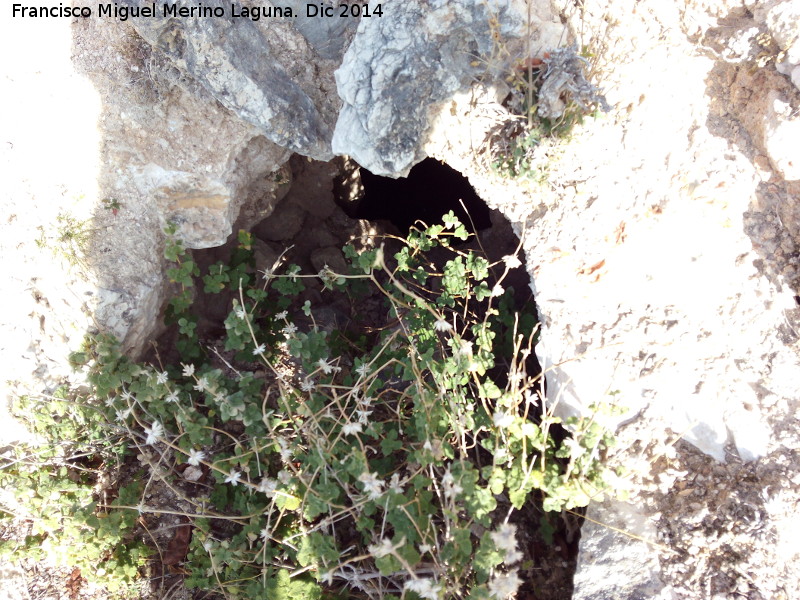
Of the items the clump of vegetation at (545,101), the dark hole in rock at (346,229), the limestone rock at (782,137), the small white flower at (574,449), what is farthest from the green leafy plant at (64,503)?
the limestone rock at (782,137)

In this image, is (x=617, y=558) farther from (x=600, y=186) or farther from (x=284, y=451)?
(x=600, y=186)

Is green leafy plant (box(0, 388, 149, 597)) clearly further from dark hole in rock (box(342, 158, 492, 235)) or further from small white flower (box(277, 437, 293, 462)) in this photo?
dark hole in rock (box(342, 158, 492, 235))

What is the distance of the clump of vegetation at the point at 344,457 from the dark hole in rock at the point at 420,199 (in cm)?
109

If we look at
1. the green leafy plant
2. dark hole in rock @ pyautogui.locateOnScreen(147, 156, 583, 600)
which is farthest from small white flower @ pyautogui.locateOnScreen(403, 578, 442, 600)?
the green leafy plant

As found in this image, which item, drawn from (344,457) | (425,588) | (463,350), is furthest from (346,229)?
(425,588)

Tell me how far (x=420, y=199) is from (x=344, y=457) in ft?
7.28

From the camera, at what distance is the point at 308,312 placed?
2543mm

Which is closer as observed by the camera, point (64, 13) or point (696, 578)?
point (696, 578)

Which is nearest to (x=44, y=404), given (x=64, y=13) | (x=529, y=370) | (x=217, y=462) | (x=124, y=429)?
(x=124, y=429)

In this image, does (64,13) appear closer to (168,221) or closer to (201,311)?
(168,221)

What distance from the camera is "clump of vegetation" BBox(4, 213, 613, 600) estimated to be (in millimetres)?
1976

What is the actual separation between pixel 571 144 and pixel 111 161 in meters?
2.03

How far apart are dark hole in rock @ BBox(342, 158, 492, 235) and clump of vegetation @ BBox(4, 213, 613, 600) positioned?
109 cm

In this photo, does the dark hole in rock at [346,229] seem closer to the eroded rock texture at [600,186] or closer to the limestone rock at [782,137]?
the eroded rock texture at [600,186]
